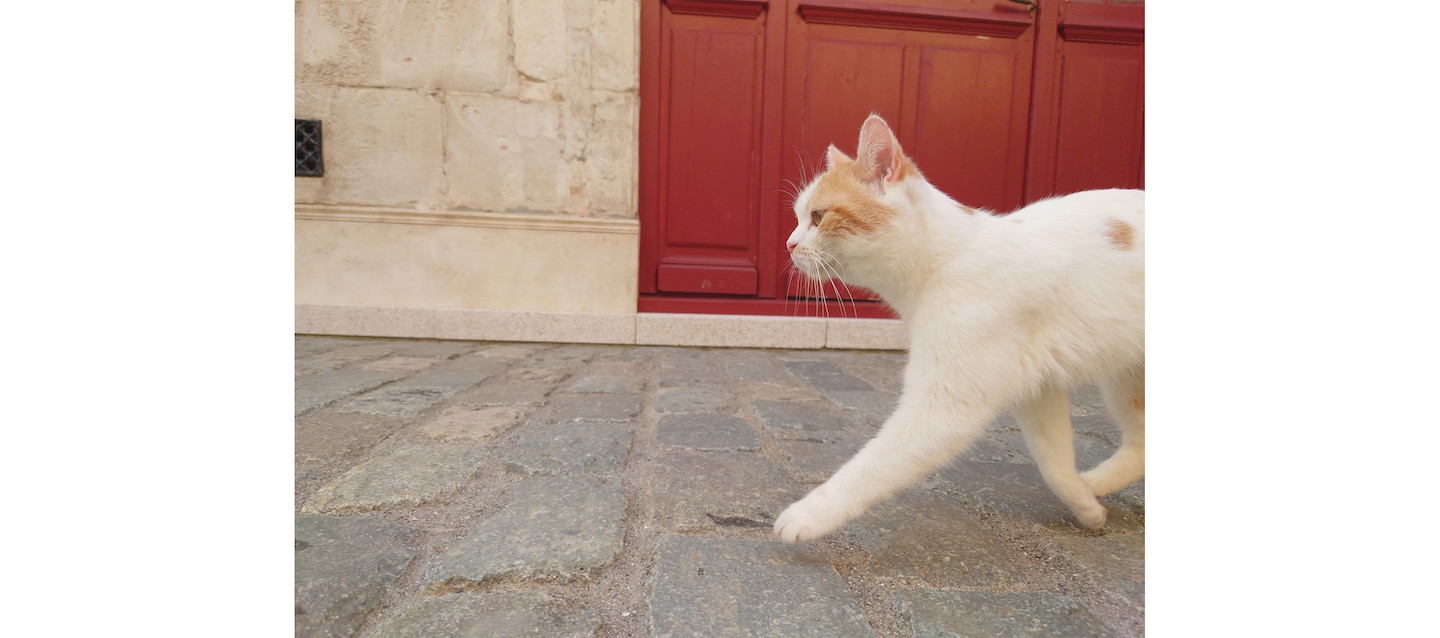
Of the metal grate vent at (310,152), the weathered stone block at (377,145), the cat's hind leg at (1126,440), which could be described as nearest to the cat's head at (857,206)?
the cat's hind leg at (1126,440)

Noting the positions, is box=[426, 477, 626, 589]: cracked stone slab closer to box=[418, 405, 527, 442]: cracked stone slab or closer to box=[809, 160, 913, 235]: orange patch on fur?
box=[418, 405, 527, 442]: cracked stone slab

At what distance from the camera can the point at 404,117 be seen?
4.30 m

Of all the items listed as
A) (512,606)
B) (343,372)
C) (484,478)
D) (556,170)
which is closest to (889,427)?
(512,606)

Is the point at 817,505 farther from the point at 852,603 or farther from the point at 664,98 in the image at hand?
the point at 664,98

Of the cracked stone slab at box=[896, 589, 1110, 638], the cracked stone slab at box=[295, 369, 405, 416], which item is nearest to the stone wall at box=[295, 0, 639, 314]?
the cracked stone slab at box=[295, 369, 405, 416]

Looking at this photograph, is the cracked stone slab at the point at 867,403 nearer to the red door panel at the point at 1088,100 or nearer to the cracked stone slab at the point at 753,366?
the cracked stone slab at the point at 753,366

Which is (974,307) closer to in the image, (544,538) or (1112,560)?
(1112,560)

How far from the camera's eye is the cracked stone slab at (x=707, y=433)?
2.07 meters

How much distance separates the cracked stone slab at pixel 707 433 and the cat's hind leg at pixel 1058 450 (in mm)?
814

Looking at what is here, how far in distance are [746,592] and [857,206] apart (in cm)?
86

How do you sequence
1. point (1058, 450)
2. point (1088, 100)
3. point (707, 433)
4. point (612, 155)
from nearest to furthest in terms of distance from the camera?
point (1058, 450), point (707, 433), point (612, 155), point (1088, 100)

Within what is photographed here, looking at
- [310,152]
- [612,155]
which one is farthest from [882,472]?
[310,152]

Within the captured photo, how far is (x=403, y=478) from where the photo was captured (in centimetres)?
169

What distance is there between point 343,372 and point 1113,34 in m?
5.14
